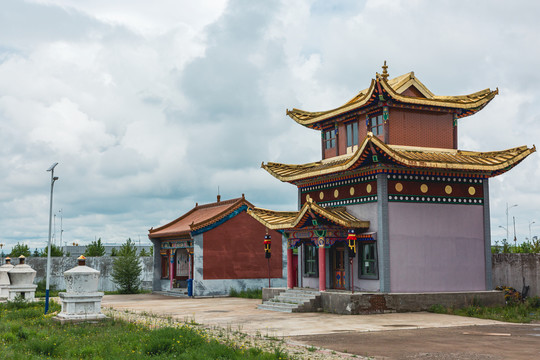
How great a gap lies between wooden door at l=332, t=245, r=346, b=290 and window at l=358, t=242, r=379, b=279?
4.18ft

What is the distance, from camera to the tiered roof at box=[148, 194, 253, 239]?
33.8 meters

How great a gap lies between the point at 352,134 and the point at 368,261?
5788 mm

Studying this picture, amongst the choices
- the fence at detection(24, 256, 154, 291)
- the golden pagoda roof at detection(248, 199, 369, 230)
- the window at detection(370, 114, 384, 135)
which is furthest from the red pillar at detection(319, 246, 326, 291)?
the fence at detection(24, 256, 154, 291)

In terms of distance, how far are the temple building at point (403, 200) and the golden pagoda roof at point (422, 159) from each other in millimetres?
44

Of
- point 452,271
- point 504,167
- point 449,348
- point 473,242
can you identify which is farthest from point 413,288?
point 449,348

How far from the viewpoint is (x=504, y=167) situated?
79.3ft

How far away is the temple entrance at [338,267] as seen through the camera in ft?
84.1

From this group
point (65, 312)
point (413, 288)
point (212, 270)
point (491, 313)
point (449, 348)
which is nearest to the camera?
point (449, 348)

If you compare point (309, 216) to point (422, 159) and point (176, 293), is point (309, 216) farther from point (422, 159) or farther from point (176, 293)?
point (176, 293)

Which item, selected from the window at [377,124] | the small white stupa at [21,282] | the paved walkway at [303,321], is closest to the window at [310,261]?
the paved walkway at [303,321]

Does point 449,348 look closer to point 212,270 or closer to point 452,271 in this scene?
point 452,271

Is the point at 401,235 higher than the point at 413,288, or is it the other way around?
the point at 401,235

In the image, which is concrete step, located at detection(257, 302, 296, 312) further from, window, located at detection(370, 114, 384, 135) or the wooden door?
window, located at detection(370, 114, 384, 135)

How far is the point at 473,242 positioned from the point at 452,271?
1609 mm
